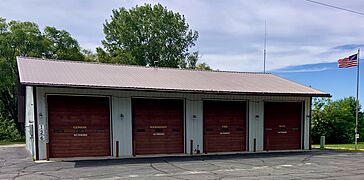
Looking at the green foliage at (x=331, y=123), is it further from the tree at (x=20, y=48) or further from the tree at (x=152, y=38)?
the tree at (x=20, y=48)

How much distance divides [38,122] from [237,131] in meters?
8.90

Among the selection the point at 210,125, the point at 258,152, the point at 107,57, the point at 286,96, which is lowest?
the point at 258,152

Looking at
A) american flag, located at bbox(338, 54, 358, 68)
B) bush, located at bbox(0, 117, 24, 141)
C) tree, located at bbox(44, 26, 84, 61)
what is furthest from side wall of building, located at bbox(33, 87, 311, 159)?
tree, located at bbox(44, 26, 84, 61)

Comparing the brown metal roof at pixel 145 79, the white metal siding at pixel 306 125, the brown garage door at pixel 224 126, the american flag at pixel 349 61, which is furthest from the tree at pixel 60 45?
the american flag at pixel 349 61

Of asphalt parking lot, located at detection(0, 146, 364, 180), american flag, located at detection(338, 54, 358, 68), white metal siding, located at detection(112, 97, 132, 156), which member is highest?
american flag, located at detection(338, 54, 358, 68)

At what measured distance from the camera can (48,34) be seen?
34.7m

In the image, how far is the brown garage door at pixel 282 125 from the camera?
55.5 ft

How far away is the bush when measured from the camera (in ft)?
102

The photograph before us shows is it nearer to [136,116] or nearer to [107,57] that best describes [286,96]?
[136,116]

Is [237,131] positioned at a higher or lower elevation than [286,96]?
lower

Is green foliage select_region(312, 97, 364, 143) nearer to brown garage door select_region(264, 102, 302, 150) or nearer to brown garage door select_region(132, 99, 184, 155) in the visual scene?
brown garage door select_region(264, 102, 302, 150)

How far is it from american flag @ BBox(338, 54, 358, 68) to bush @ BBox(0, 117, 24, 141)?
26.9 metres

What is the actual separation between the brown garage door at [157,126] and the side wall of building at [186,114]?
0.28 meters

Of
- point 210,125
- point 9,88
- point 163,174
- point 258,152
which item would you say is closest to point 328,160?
point 258,152
